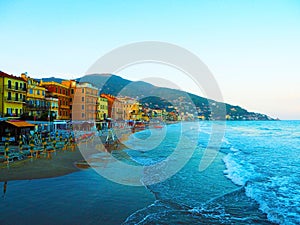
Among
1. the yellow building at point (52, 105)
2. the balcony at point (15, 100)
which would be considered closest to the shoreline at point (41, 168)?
the balcony at point (15, 100)

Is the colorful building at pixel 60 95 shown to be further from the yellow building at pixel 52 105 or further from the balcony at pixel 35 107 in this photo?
the balcony at pixel 35 107

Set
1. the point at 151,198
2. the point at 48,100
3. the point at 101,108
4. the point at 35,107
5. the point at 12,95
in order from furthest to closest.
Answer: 1. the point at 101,108
2. the point at 48,100
3. the point at 35,107
4. the point at 12,95
5. the point at 151,198

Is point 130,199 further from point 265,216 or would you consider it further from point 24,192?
point 265,216

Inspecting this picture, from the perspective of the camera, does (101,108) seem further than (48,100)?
Yes

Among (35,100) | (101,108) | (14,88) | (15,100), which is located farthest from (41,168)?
(101,108)

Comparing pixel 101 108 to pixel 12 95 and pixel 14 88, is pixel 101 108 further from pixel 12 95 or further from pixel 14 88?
pixel 12 95

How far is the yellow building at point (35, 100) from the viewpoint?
32.1 m

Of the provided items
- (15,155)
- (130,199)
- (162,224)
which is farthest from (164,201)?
(15,155)

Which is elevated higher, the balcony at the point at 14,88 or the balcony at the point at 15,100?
the balcony at the point at 14,88

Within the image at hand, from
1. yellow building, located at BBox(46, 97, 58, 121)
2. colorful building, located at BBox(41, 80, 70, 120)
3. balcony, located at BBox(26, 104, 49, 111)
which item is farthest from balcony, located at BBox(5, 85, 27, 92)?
colorful building, located at BBox(41, 80, 70, 120)

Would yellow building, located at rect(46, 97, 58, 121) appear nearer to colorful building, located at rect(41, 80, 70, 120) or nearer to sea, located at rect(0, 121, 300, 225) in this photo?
colorful building, located at rect(41, 80, 70, 120)

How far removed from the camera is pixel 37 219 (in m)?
7.43

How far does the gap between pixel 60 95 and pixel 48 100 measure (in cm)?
463

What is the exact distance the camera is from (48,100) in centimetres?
3578
